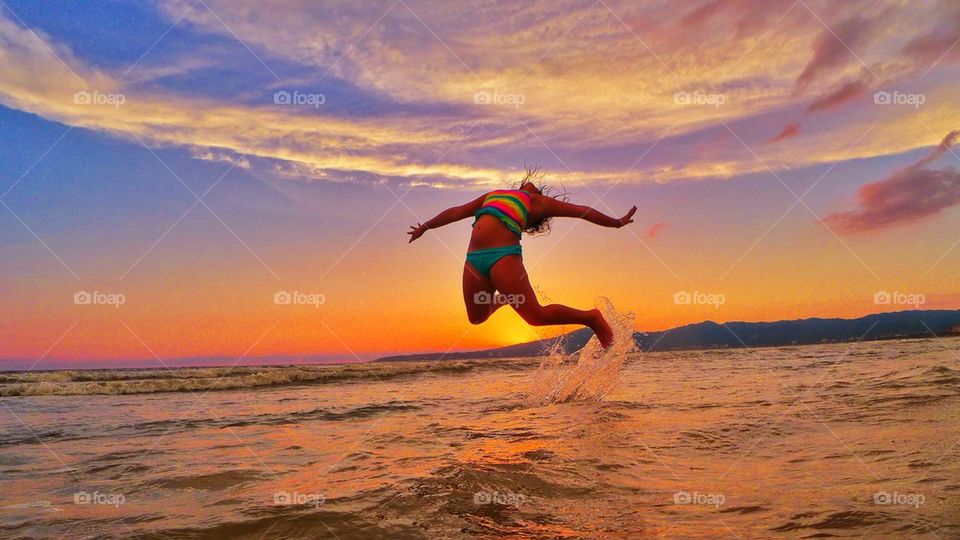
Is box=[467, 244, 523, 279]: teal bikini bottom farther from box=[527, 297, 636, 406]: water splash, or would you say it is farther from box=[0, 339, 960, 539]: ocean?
box=[527, 297, 636, 406]: water splash

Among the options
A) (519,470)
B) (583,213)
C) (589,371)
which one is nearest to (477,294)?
(583,213)

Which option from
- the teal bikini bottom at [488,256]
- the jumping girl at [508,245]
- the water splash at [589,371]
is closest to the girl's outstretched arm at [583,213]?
the jumping girl at [508,245]

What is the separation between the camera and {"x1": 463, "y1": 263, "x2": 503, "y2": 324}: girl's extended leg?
6535 millimetres

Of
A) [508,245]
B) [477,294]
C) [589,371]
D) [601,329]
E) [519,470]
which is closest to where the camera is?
[519,470]

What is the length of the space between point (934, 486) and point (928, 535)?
99cm

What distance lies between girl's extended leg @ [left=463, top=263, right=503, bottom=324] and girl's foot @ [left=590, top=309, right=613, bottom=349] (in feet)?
4.00

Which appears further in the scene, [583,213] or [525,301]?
[583,213]

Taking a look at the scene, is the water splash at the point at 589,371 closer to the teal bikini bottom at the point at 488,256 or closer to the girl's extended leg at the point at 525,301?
the girl's extended leg at the point at 525,301

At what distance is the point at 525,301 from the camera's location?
6.33 meters

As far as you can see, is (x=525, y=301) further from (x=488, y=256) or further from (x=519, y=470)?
(x=519, y=470)

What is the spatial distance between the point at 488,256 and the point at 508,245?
245 millimetres

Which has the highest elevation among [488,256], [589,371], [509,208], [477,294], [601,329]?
[509,208]

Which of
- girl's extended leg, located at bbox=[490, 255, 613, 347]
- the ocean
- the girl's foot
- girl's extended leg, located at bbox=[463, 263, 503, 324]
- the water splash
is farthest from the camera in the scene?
the water splash

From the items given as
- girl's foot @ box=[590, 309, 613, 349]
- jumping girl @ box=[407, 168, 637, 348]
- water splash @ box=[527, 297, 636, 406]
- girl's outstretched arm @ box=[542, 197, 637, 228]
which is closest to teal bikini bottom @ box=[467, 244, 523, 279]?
jumping girl @ box=[407, 168, 637, 348]
